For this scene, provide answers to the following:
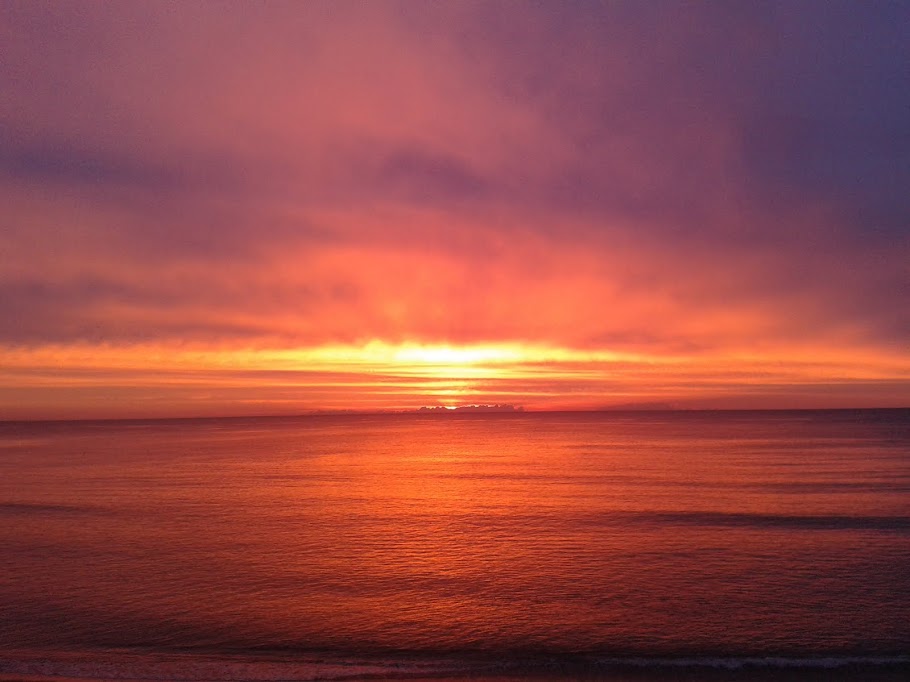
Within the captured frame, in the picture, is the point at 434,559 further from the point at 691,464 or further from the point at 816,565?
the point at 691,464

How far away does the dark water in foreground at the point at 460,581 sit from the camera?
17.2m

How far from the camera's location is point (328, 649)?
59.1 feet

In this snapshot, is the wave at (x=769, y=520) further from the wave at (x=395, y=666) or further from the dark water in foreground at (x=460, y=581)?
the wave at (x=395, y=666)

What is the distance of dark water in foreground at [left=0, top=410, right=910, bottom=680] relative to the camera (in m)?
17.2

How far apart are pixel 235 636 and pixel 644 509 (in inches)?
1032

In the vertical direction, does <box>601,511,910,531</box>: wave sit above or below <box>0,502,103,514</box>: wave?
below

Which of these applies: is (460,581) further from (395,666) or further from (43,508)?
(43,508)

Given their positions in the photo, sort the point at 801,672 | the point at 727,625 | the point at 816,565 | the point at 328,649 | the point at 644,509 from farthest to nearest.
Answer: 1. the point at 644,509
2. the point at 816,565
3. the point at 727,625
4. the point at 328,649
5. the point at 801,672

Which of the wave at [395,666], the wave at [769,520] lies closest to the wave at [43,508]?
the wave at [395,666]

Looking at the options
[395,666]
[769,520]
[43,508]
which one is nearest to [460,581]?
[395,666]

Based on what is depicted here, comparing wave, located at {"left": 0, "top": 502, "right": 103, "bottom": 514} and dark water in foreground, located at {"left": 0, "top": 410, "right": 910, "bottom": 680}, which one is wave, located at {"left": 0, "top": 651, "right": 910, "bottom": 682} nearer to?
dark water in foreground, located at {"left": 0, "top": 410, "right": 910, "bottom": 680}

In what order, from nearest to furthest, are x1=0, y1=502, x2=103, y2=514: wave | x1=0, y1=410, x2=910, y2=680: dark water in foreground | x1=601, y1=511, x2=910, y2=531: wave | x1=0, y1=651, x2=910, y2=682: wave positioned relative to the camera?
x1=0, y1=651, x2=910, y2=682: wave → x1=0, y1=410, x2=910, y2=680: dark water in foreground → x1=601, y1=511, x2=910, y2=531: wave → x1=0, y1=502, x2=103, y2=514: wave

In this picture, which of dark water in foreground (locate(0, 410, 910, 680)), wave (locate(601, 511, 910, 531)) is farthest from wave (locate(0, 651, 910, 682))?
wave (locate(601, 511, 910, 531))

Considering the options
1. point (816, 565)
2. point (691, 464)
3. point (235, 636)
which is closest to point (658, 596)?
point (816, 565)
